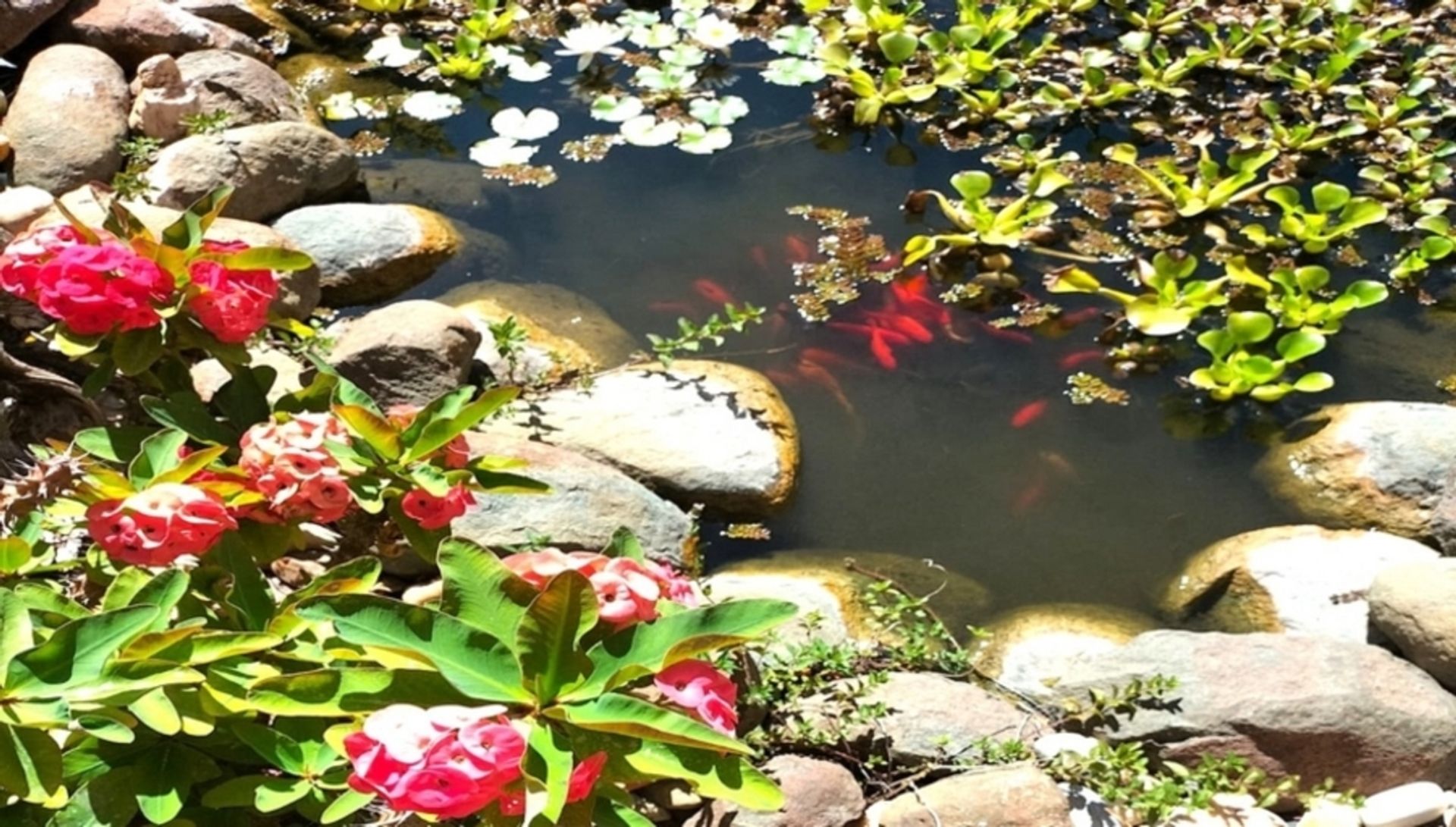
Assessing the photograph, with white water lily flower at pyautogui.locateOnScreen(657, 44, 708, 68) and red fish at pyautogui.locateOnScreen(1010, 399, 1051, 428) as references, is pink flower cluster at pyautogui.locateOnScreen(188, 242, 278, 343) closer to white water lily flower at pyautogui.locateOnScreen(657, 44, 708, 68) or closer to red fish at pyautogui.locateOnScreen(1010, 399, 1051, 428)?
red fish at pyautogui.locateOnScreen(1010, 399, 1051, 428)

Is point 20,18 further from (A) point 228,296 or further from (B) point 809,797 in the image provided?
(B) point 809,797

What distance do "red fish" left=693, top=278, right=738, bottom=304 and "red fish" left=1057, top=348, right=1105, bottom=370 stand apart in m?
0.87

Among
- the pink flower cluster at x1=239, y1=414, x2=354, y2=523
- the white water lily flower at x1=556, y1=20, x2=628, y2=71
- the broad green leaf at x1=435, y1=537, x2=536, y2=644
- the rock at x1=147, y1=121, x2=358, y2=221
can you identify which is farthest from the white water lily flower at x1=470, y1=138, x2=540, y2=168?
the broad green leaf at x1=435, y1=537, x2=536, y2=644

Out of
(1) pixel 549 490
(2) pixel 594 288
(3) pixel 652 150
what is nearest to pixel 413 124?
(3) pixel 652 150

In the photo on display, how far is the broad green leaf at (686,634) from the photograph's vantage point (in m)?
1.60

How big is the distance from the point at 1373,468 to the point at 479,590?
2.38m

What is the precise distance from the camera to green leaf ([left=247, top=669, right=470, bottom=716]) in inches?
62.8

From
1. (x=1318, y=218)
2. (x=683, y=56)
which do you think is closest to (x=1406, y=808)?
(x=1318, y=218)

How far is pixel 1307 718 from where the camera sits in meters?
2.45

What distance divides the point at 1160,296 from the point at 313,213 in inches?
88.8

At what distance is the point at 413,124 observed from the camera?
4535mm

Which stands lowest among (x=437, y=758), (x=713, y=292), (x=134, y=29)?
(x=713, y=292)

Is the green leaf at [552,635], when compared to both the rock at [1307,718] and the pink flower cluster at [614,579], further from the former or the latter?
the rock at [1307,718]

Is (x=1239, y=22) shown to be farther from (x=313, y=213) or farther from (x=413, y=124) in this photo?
(x=313, y=213)
